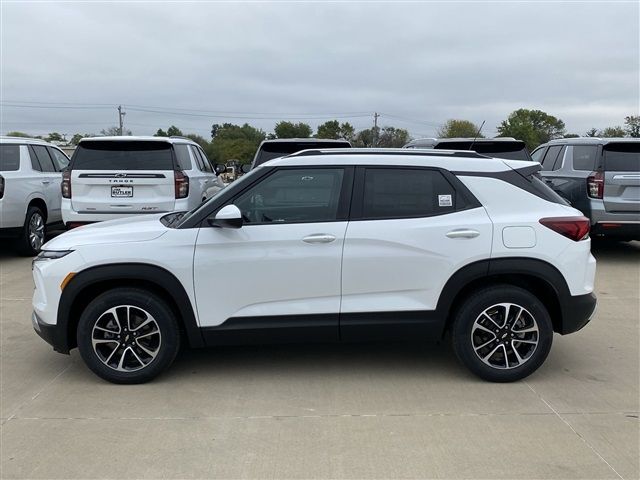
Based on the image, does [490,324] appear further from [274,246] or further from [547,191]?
[274,246]

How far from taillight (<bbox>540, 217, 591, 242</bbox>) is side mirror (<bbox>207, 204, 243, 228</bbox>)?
2.23 m

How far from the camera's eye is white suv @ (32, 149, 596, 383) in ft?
13.4

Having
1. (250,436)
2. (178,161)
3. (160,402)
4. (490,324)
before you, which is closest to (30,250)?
(178,161)

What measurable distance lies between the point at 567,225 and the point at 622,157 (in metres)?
5.34

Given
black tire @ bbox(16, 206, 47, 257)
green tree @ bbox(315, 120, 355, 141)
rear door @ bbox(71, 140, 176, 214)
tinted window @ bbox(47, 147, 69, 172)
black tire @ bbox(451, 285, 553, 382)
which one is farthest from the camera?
green tree @ bbox(315, 120, 355, 141)

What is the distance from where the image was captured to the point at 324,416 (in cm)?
Result: 375

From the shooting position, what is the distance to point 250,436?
137 inches

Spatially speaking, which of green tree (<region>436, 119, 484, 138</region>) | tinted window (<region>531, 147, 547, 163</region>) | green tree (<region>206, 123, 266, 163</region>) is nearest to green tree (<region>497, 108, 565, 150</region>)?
green tree (<region>436, 119, 484, 138</region>)

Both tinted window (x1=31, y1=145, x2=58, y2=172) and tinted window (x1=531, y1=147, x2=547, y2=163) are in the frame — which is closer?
tinted window (x1=31, y1=145, x2=58, y2=172)

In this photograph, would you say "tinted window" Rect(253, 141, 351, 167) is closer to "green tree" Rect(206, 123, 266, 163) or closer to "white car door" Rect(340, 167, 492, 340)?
"white car door" Rect(340, 167, 492, 340)

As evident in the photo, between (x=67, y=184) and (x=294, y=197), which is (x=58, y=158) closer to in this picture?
(x=67, y=184)

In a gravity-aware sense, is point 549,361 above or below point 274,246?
below

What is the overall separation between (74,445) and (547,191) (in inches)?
147

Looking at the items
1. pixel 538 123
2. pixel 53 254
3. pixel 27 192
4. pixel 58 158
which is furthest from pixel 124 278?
pixel 538 123
